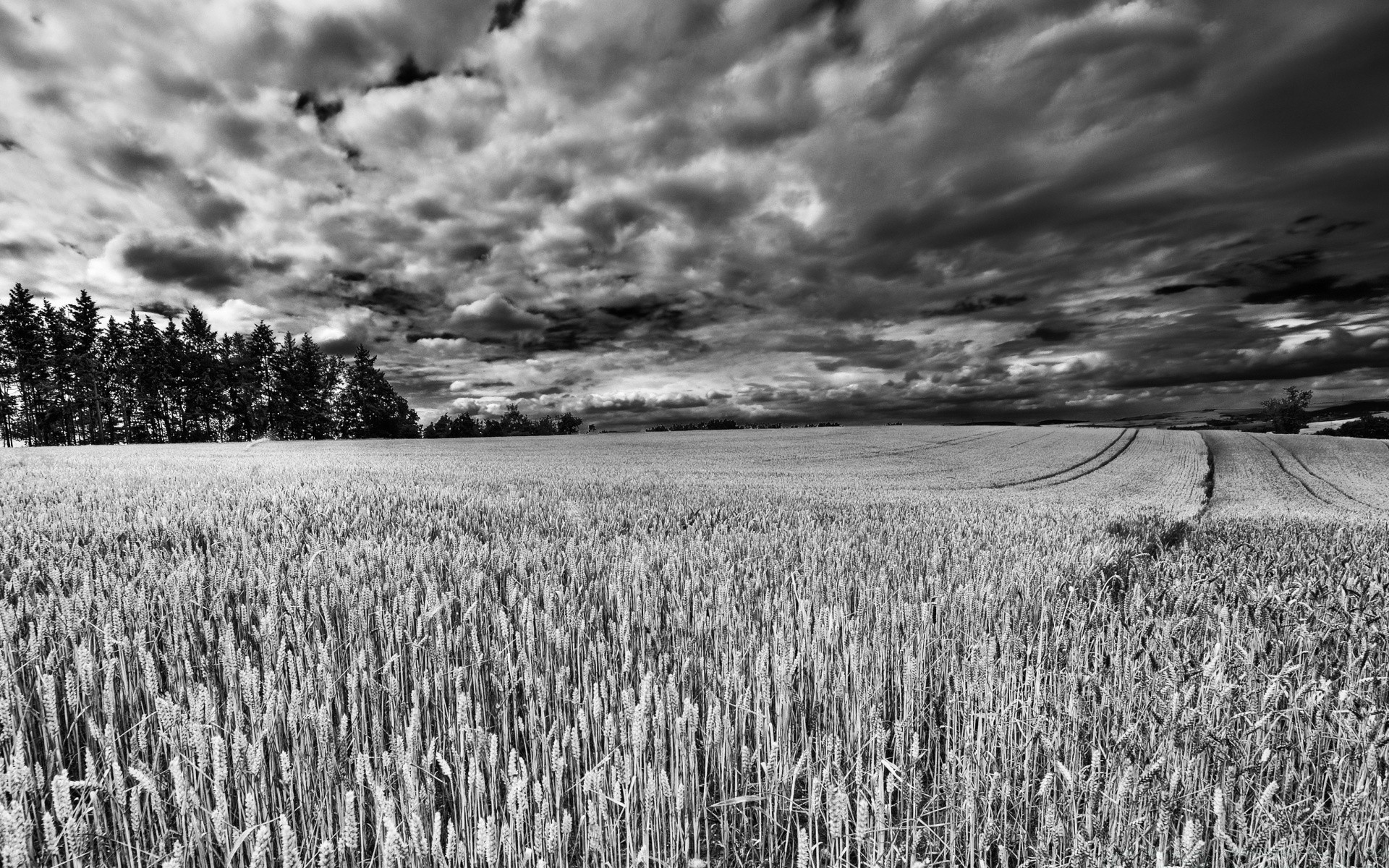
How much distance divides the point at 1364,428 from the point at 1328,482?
57035 mm

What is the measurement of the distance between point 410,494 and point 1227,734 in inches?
376

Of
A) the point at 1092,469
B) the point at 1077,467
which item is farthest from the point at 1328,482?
the point at 1077,467

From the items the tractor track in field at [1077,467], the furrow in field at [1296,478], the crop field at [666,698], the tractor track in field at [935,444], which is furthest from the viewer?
the tractor track in field at [935,444]

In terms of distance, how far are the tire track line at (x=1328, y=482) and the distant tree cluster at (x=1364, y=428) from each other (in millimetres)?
32071

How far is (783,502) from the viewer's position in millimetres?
10359

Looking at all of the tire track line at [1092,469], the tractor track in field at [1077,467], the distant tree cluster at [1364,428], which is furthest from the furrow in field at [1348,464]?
the distant tree cluster at [1364,428]

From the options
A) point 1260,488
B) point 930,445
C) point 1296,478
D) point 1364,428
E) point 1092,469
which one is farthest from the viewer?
point 1364,428

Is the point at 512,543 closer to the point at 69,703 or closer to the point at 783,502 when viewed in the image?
the point at 69,703

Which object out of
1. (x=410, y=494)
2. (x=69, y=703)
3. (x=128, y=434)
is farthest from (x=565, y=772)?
(x=128, y=434)

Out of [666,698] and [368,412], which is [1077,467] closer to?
[666,698]

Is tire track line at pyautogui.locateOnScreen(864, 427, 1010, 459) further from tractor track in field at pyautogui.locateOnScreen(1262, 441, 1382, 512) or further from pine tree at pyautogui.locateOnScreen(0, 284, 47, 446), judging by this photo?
pine tree at pyautogui.locateOnScreen(0, 284, 47, 446)

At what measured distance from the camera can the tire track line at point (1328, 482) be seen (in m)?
24.7

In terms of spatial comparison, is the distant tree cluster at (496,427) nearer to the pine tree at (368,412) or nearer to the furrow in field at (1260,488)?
the pine tree at (368,412)

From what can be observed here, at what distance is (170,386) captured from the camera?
81312mm
